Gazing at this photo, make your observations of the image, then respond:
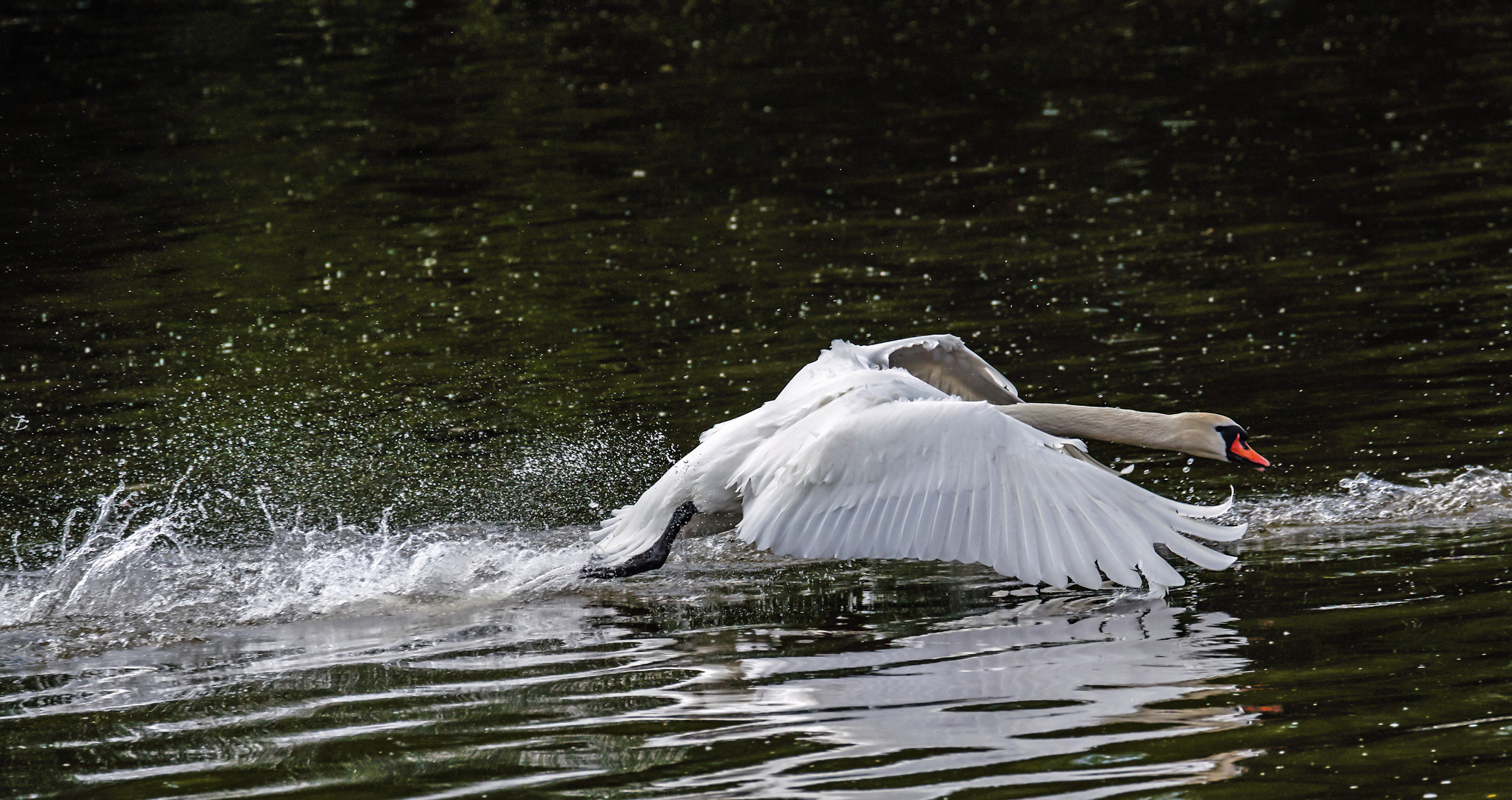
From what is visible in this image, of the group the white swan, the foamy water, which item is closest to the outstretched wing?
the white swan

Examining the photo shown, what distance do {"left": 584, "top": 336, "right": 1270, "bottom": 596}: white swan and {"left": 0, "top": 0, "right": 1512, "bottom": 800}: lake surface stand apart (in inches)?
12.5

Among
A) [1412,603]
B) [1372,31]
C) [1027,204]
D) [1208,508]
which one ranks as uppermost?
[1372,31]

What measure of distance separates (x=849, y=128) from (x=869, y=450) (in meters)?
12.9

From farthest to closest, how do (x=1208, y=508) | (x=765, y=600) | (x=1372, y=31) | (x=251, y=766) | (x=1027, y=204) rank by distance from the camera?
(x=1372, y=31) < (x=1027, y=204) < (x=765, y=600) < (x=1208, y=508) < (x=251, y=766)

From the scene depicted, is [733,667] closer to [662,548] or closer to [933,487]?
[933,487]

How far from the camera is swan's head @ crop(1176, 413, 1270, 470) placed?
23.9 feet

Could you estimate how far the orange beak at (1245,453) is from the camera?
7289 mm

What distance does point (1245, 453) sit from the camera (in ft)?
24.0

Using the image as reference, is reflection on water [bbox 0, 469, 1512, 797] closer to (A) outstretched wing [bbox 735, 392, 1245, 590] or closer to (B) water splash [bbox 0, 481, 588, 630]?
(B) water splash [bbox 0, 481, 588, 630]

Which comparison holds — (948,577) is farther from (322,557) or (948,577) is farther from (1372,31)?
(1372,31)

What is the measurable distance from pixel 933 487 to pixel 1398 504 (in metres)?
2.51

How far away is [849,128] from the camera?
62.7 feet

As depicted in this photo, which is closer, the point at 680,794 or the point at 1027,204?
the point at 680,794

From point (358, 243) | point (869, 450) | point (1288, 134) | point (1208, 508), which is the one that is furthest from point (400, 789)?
point (1288, 134)
